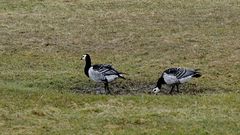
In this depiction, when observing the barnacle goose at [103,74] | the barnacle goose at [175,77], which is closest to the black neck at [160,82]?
the barnacle goose at [175,77]

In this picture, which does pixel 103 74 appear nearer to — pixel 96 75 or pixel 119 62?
pixel 96 75

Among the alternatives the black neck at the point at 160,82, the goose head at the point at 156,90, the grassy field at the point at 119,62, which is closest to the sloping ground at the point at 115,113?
the grassy field at the point at 119,62

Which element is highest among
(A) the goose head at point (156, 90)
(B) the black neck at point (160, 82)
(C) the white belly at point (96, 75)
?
(C) the white belly at point (96, 75)

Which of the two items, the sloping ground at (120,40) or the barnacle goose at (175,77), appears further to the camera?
the sloping ground at (120,40)

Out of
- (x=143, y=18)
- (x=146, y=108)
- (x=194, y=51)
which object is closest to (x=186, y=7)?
(x=143, y=18)

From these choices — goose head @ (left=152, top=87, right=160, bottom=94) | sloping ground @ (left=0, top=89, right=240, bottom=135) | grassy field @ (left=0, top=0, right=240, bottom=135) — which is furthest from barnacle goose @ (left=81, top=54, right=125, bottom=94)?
sloping ground @ (left=0, top=89, right=240, bottom=135)

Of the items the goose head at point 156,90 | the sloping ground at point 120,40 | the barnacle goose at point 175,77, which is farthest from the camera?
the sloping ground at point 120,40

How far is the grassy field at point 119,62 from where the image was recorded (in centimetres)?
1435

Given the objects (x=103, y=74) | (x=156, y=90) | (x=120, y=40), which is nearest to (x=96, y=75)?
(x=103, y=74)

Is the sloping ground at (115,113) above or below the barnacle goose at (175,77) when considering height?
below

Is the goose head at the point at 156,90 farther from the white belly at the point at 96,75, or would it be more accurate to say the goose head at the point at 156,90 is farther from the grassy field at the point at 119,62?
the white belly at the point at 96,75

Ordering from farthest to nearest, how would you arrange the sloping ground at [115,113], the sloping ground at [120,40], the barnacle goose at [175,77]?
the sloping ground at [120,40] → the barnacle goose at [175,77] → the sloping ground at [115,113]

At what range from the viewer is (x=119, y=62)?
2386 centimetres

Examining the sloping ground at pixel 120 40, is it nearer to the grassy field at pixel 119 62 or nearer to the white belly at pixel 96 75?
the grassy field at pixel 119 62
